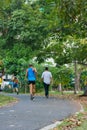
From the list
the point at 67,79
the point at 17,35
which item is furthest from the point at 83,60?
the point at 17,35

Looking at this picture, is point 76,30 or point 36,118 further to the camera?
point 76,30

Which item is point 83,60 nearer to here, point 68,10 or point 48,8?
point 48,8

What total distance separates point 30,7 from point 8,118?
717 inches

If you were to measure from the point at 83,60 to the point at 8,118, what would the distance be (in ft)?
50.2

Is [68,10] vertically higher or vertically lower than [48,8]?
lower

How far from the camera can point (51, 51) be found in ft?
90.1

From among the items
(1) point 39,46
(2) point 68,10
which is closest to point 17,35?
(1) point 39,46

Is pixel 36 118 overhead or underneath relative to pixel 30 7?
underneath

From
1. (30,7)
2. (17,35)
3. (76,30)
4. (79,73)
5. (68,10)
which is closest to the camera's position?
(68,10)

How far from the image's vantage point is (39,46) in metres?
30.2

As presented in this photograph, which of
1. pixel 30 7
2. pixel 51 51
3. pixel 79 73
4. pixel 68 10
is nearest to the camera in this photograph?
pixel 68 10

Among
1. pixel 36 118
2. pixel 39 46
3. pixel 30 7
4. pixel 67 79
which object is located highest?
pixel 30 7

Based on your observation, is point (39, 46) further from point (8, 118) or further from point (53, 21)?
point (8, 118)

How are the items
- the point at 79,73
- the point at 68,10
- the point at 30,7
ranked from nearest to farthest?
the point at 68,10 → the point at 30,7 → the point at 79,73
